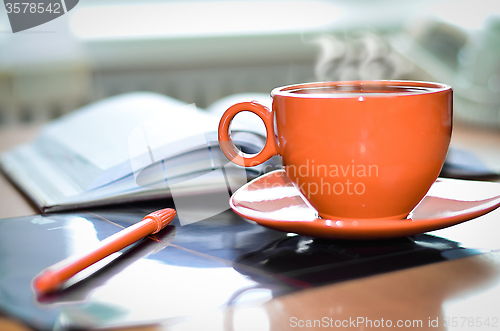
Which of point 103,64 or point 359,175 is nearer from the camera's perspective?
point 359,175

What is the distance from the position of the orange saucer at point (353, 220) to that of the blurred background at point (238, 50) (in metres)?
1.59

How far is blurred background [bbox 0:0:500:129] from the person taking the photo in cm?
186

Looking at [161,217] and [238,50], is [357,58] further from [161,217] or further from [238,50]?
[161,217]

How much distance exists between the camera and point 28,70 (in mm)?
1825

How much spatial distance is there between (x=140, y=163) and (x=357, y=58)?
1.91m

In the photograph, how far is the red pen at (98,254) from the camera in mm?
234

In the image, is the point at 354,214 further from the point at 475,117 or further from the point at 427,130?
the point at 475,117

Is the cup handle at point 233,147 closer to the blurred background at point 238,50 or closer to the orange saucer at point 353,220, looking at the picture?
the orange saucer at point 353,220

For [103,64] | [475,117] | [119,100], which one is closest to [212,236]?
[119,100]

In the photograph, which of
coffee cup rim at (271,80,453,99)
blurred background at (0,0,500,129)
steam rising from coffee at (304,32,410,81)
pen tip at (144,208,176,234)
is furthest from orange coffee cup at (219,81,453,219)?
steam rising from coffee at (304,32,410,81)

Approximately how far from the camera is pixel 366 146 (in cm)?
28

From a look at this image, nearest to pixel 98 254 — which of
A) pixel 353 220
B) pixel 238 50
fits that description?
pixel 353 220

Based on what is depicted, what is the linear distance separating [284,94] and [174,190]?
0.16 meters

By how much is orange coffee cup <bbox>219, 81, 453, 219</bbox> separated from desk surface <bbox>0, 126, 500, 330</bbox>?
51 millimetres
